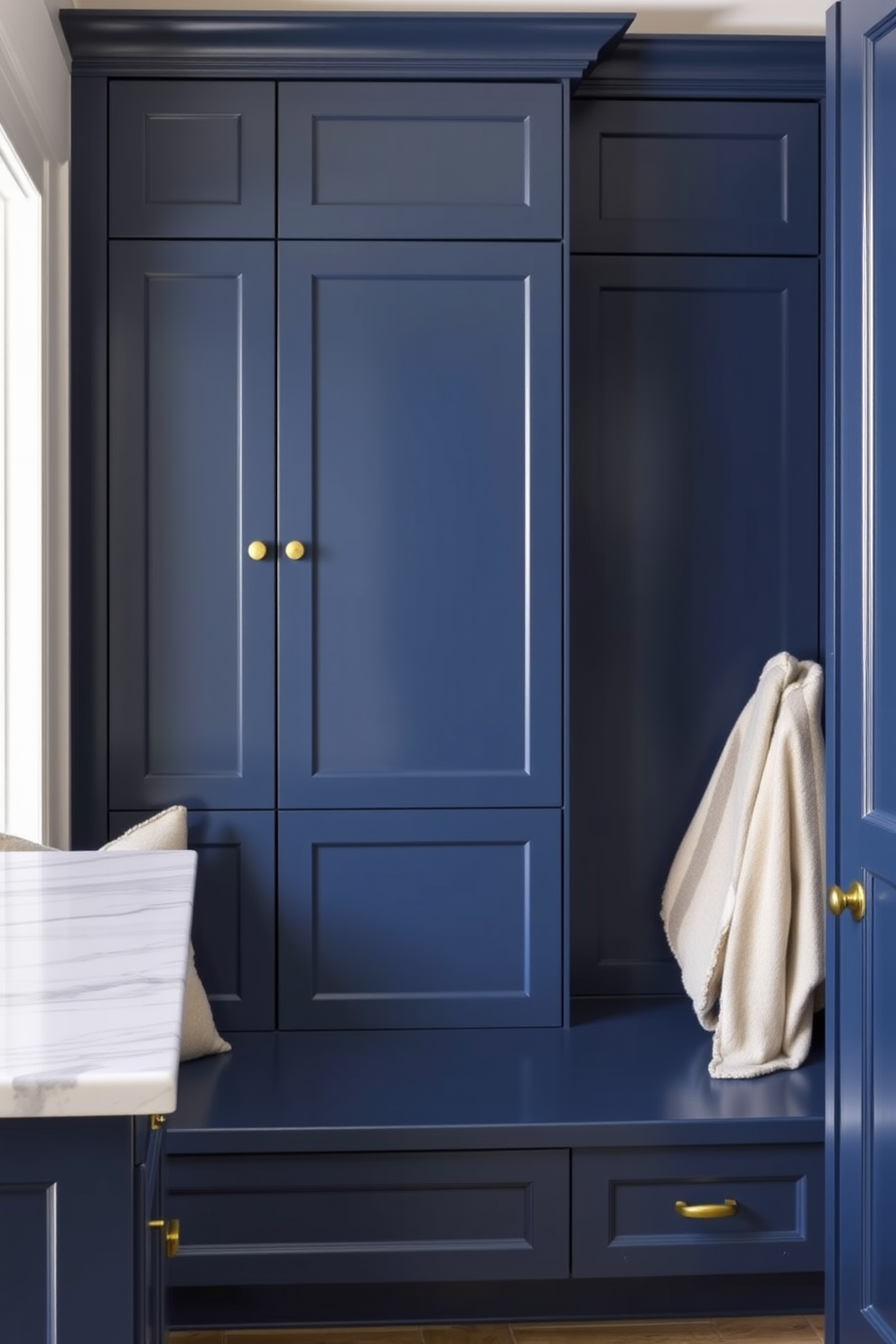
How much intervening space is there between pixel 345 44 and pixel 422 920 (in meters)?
1.75

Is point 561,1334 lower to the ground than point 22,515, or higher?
lower

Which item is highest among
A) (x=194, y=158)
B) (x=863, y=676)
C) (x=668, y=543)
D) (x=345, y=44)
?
(x=345, y=44)

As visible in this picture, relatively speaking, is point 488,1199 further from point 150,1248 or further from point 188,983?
point 150,1248

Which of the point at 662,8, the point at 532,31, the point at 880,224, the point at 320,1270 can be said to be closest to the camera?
the point at 880,224

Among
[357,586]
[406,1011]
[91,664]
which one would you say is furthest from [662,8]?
[406,1011]

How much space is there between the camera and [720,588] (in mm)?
2785

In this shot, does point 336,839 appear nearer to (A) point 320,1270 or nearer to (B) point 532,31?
(A) point 320,1270

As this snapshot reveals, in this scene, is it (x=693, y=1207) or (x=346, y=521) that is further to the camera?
(x=346, y=521)

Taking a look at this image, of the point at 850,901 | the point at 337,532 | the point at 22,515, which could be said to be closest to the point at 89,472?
the point at 22,515

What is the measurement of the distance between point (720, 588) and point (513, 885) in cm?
80

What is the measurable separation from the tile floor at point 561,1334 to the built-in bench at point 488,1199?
0.08 feet

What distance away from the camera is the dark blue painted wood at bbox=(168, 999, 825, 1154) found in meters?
2.10

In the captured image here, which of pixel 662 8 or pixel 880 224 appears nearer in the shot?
pixel 880 224

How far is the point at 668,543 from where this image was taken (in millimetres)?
2779
